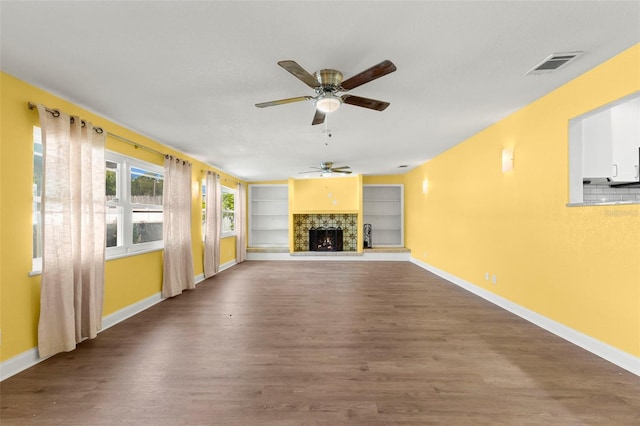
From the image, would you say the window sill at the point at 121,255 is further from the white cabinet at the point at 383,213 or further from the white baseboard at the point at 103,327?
the white cabinet at the point at 383,213

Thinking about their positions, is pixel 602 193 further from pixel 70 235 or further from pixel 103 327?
pixel 103 327

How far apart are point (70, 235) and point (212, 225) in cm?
330

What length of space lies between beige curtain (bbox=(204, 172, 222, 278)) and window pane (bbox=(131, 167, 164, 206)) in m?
1.34

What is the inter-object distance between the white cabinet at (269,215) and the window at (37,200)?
6370 millimetres

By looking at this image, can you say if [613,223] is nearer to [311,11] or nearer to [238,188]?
[311,11]

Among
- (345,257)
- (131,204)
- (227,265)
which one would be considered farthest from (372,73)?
(345,257)

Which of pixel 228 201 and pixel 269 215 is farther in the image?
pixel 269 215

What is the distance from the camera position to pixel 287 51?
1.99 m

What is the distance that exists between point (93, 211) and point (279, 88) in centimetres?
234

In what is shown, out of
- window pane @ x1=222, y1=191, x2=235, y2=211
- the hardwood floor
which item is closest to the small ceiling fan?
window pane @ x1=222, y1=191, x2=235, y2=211

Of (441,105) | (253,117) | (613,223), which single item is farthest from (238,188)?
(613,223)

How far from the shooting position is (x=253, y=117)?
330cm

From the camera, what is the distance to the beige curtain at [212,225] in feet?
18.7

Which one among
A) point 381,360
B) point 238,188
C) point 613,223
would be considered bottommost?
point 381,360
